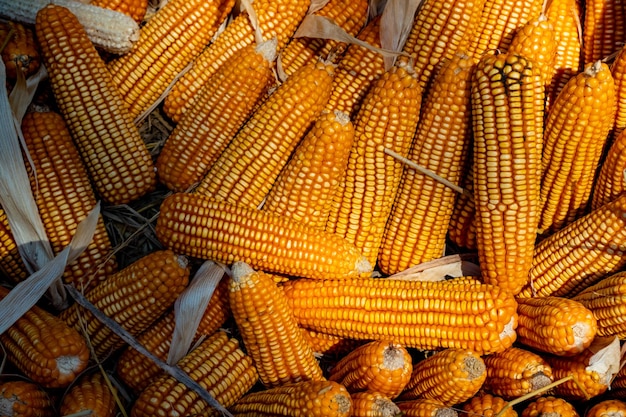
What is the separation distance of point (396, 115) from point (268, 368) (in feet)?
4.90

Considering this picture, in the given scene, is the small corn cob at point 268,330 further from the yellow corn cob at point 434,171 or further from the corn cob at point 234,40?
the corn cob at point 234,40

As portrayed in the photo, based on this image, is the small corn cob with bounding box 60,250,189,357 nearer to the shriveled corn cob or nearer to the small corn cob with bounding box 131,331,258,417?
the small corn cob with bounding box 131,331,258,417

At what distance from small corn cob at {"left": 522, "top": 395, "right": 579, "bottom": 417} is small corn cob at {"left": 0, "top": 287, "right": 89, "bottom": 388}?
2.25 m

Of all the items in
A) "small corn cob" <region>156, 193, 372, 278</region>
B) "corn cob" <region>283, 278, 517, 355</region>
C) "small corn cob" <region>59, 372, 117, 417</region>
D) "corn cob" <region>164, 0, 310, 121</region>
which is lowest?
"small corn cob" <region>59, 372, 117, 417</region>

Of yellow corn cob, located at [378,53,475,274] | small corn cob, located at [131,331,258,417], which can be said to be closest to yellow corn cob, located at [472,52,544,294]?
yellow corn cob, located at [378,53,475,274]

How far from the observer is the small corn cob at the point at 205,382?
297 cm

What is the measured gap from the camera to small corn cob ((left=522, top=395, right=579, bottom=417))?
10.1 feet

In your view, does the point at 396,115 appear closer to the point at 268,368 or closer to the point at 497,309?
the point at 497,309

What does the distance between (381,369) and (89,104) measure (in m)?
2.16

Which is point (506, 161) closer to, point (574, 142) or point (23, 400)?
point (574, 142)

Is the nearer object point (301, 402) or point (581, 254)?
point (301, 402)

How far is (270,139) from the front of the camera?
134 inches

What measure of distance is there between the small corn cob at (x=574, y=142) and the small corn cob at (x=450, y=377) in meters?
1.08

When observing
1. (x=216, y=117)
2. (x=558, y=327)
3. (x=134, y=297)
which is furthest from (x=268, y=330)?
(x=558, y=327)
